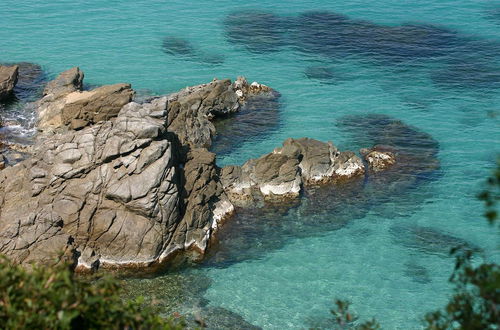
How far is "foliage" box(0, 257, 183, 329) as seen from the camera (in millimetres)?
15461

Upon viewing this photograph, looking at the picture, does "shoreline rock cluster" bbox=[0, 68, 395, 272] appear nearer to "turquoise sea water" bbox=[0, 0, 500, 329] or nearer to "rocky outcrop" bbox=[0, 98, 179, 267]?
"rocky outcrop" bbox=[0, 98, 179, 267]

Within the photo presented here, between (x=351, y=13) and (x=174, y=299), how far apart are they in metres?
55.3

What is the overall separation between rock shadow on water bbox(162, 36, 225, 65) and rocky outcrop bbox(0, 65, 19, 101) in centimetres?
1822

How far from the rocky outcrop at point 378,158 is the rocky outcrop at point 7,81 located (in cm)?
3200

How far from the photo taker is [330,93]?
5925 centimetres

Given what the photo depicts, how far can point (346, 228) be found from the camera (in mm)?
39781

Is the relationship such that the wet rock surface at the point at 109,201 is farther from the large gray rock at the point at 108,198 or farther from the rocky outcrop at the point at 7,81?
the rocky outcrop at the point at 7,81

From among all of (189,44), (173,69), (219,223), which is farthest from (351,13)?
(219,223)

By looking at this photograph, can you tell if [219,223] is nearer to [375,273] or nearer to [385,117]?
[375,273]

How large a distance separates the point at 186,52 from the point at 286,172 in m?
31.2

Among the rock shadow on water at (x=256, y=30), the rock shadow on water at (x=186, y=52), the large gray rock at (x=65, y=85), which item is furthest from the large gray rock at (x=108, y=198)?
the rock shadow on water at (x=256, y=30)

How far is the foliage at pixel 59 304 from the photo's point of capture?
50.7 ft

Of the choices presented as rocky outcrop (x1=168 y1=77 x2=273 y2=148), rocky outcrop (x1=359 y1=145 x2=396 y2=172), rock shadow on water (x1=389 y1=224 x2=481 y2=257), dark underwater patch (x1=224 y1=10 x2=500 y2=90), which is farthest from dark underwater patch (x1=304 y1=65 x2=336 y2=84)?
rock shadow on water (x1=389 y1=224 x2=481 y2=257)

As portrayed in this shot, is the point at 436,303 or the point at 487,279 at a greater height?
the point at 487,279
